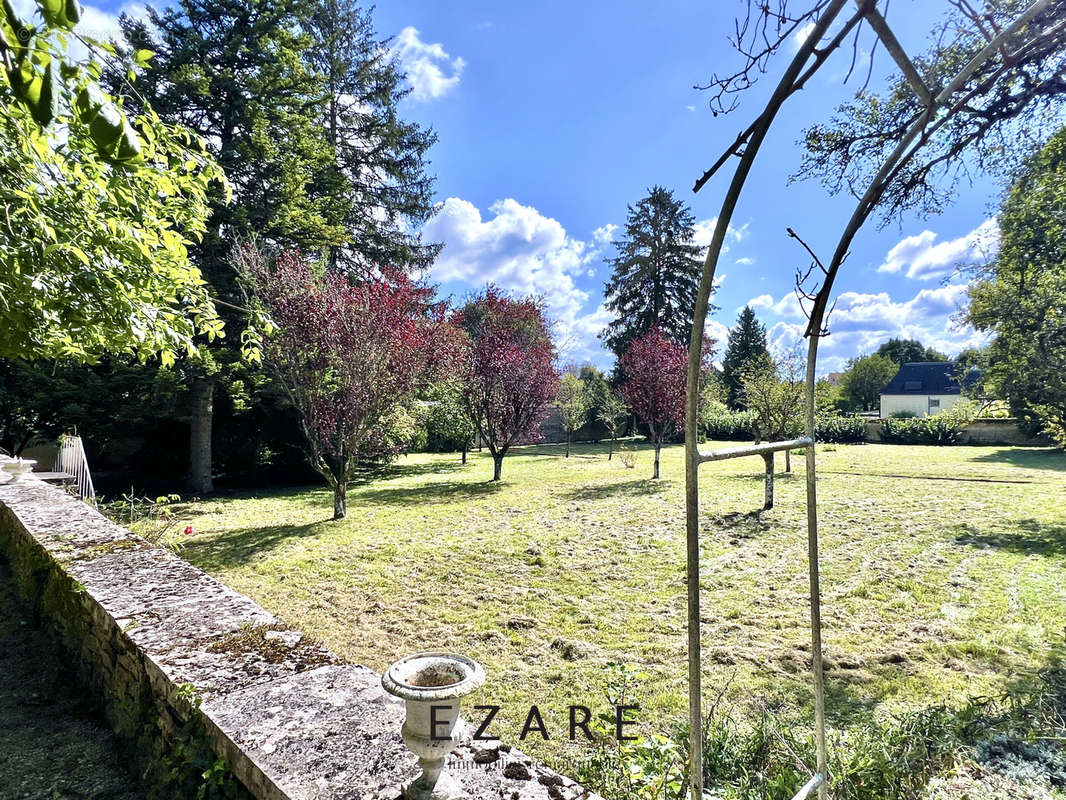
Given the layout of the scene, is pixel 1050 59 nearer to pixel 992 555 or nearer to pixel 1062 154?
pixel 1062 154

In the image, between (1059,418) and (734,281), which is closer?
(734,281)

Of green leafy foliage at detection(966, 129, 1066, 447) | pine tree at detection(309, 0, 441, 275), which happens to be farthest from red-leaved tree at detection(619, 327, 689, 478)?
pine tree at detection(309, 0, 441, 275)

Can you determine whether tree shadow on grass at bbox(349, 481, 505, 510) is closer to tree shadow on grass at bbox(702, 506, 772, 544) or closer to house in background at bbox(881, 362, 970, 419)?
tree shadow on grass at bbox(702, 506, 772, 544)

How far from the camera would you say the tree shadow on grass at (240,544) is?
6043mm

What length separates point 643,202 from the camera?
27922 millimetres

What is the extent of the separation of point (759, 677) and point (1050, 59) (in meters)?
4.76

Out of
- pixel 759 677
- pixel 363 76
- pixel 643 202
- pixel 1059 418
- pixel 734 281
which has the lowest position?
pixel 759 677

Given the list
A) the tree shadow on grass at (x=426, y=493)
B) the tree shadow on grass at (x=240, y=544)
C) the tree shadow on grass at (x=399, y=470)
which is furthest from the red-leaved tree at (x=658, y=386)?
the tree shadow on grass at (x=240, y=544)

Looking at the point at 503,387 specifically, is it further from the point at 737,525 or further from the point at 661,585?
the point at 661,585

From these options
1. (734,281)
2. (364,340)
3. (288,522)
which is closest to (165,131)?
(734,281)

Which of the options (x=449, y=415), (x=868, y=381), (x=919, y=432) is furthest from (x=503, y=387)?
(x=868, y=381)

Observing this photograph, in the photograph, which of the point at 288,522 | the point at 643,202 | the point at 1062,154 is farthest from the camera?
the point at 643,202

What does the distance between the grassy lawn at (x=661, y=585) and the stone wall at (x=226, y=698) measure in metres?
1.27

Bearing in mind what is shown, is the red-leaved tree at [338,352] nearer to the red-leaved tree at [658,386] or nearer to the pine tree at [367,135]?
the red-leaved tree at [658,386]
